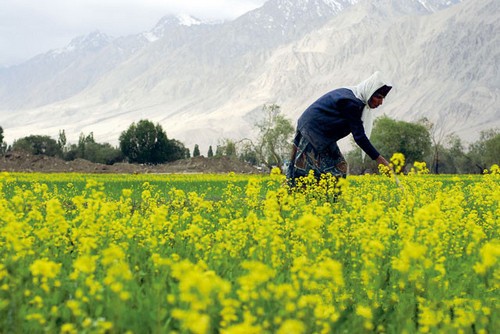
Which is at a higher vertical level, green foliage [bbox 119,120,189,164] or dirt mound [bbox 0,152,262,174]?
green foliage [bbox 119,120,189,164]

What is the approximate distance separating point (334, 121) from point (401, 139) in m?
74.7

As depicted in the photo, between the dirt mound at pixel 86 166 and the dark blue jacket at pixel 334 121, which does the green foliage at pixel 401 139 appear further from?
the dark blue jacket at pixel 334 121

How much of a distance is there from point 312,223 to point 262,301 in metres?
0.57

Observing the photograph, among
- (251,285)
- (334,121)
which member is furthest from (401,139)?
(251,285)

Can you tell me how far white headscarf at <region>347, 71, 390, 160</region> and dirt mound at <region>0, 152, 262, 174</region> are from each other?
39.7 meters

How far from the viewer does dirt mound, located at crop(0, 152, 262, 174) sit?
162 ft

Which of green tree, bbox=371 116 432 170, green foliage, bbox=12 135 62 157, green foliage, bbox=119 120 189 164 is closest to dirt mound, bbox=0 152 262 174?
green tree, bbox=371 116 432 170

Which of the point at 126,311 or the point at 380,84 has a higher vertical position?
the point at 380,84

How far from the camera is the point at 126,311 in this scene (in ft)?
13.2

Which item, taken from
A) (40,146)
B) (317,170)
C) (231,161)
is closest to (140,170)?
(231,161)

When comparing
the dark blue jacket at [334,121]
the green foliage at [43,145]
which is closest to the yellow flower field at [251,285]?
the dark blue jacket at [334,121]

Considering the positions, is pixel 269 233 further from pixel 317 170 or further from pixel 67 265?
pixel 317 170

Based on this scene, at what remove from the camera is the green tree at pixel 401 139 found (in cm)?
8106

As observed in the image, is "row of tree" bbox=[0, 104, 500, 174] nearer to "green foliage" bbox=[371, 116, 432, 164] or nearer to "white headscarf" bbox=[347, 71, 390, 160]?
"green foliage" bbox=[371, 116, 432, 164]
